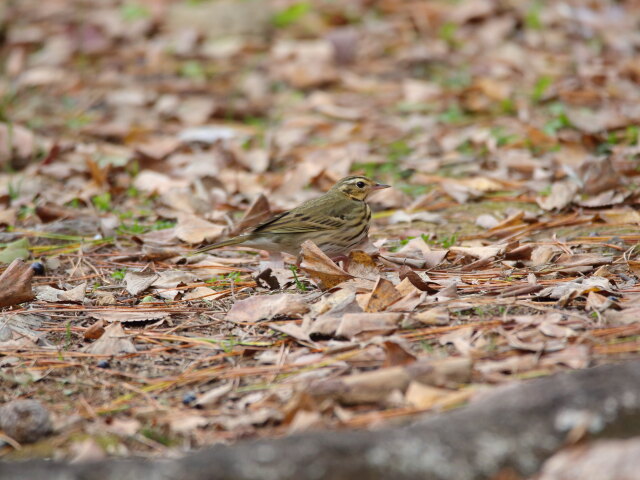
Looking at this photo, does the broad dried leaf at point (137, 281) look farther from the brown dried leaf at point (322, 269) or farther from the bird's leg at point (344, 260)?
the bird's leg at point (344, 260)

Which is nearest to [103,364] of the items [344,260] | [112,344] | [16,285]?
[112,344]

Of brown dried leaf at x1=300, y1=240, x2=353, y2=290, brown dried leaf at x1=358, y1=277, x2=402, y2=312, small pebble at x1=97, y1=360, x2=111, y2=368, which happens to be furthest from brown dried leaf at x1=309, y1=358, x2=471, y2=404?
brown dried leaf at x1=300, y1=240, x2=353, y2=290

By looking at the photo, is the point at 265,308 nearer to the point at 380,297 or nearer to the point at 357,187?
the point at 380,297

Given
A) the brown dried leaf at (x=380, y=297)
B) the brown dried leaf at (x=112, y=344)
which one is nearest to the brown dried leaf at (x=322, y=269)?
the brown dried leaf at (x=380, y=297)

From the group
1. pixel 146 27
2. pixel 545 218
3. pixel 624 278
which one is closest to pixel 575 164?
pixel 545 218

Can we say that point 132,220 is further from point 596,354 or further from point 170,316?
point 596,354

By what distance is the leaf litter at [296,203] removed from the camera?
3.30m

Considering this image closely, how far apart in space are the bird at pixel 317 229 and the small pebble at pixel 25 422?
209 cm

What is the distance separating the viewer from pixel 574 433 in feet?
8.11

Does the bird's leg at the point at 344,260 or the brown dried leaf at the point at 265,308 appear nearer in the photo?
the brown dried leaf at the point at 265,308

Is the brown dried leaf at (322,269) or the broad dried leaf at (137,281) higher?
the brown dried leaf at (322,269)

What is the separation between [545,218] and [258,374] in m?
3.04

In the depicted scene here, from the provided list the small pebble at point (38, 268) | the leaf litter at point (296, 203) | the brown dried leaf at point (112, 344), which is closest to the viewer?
the leaf litter at point (296, 203)

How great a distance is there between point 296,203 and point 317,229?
122 cm
